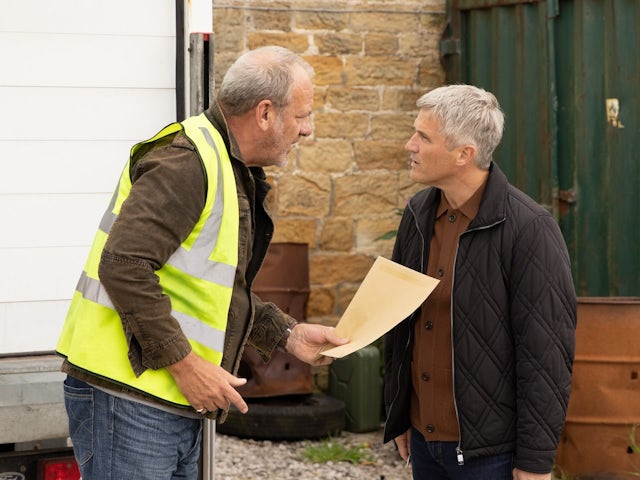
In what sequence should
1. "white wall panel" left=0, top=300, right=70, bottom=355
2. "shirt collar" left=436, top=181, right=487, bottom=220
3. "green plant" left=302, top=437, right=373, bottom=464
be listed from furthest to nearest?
"green plant" left=302, top=437, right=373, bottom=464
"white wall panel" left=0, top=300, right=70, bottom=355
"shirt collar" left=436, top=181, right=487, bottom=220

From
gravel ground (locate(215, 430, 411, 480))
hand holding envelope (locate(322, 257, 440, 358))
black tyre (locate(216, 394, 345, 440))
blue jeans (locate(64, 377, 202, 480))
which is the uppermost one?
hand holding envelope (locate(322, 257, 440, 358))

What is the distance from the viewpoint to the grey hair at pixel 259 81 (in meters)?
2.78

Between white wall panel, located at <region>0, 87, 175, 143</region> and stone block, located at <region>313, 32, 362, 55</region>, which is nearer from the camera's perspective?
white wall panel, located at <region>0, 87, 175, 143</region>

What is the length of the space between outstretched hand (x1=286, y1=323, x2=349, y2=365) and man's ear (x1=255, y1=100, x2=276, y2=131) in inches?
24.3

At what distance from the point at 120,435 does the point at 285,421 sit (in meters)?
3.95

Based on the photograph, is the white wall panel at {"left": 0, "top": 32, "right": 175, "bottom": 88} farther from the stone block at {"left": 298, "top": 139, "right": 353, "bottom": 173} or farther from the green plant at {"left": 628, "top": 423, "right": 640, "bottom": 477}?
the stone block at {"left": 298, "top": 139, "right": 353, "bottom": 173}

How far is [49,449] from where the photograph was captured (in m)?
3.27

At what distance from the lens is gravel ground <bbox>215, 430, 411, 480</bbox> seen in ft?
20.0

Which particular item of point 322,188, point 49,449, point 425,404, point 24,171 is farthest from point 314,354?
point 322,188

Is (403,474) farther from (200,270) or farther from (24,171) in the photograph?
(200,270)

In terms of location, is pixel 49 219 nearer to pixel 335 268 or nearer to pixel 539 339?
pixel 539 339

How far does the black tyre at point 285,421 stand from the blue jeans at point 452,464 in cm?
330

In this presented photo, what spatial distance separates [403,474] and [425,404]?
119 inches

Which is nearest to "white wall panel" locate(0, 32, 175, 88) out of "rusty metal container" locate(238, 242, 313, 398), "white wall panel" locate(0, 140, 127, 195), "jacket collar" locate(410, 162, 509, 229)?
"white wall panel" locate(0, 140, 127, 195)
